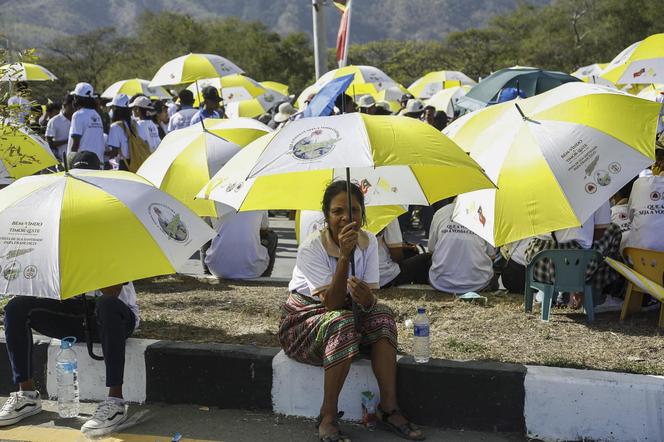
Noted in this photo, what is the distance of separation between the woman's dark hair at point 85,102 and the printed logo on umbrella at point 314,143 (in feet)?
21.7

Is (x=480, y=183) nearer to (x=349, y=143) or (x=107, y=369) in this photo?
(x=349, y=143)

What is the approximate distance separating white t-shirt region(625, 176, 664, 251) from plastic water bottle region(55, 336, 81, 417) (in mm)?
3822

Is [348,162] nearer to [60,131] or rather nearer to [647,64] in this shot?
[647,64]

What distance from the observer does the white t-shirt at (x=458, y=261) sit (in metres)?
7.28

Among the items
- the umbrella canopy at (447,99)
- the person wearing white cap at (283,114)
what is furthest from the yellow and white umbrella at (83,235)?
the umbrella canopy at (447,99)

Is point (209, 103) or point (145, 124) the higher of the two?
point (209, 103)

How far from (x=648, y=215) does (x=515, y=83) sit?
437 centimetres

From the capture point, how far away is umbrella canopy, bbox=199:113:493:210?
180 inches

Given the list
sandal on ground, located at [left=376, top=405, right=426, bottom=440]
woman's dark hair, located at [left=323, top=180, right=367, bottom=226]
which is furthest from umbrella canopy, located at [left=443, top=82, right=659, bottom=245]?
sandal on ground, located at [left=376, top=405, right=426, bottom=440]

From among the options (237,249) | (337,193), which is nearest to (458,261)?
(237,249)

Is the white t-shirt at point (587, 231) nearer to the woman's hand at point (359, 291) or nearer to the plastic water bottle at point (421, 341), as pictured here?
the plastic water bottle at point (421, 341)

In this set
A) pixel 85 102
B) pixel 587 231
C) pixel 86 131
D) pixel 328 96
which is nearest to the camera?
pixel 328 96

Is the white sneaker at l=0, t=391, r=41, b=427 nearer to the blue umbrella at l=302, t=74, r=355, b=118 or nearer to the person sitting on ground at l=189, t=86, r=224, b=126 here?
the blue umbrella at l=302, t=74, r=355, b=118

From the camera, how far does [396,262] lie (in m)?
7.66
